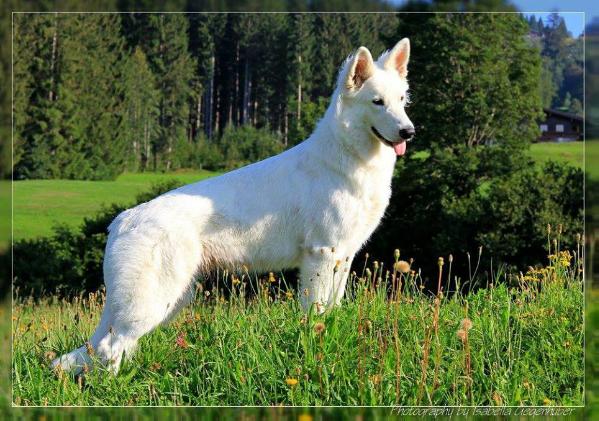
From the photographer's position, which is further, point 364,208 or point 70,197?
point 70,197

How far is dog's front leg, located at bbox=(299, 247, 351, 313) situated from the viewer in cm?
611

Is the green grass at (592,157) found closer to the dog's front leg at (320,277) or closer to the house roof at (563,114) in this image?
the dog's front leg at (320,277)

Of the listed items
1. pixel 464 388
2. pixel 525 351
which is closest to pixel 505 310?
pixel 525 351

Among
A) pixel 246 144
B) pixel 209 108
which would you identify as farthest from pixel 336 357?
pixel 246 144

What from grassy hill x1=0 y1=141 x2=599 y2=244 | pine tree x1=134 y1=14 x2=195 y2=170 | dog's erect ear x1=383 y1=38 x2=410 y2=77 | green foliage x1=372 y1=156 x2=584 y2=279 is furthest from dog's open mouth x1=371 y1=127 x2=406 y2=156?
green foliage x1=372 y1=156 x2=584 y2=279

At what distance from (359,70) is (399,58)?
408 millimetres

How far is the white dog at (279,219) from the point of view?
5.95 meters

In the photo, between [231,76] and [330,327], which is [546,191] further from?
[330,327]

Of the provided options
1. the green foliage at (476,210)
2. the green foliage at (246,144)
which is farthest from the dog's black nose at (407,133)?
the green foliage at (476,210)

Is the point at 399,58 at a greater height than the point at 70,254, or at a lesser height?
greater

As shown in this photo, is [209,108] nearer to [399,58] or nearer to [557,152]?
[399,58]

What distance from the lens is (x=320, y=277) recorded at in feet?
20.0

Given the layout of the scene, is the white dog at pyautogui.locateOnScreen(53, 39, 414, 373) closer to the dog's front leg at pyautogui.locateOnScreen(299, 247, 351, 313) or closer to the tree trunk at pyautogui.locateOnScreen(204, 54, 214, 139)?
the dog's front leg at pyautogui.locateOnScreen(299, 247, 351, 313)

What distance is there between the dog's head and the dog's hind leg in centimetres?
169
